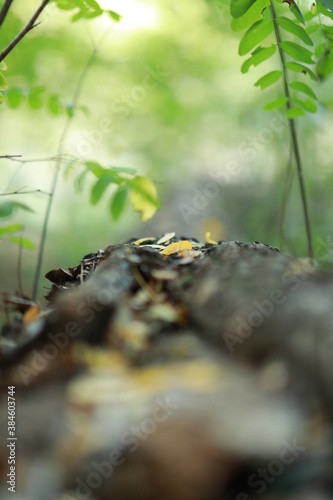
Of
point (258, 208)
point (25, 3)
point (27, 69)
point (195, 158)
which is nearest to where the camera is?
point (25, 3)

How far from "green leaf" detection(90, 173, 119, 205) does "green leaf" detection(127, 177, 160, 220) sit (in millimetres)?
54

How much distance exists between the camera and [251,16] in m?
1.64

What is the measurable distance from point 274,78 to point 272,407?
4.86 feet

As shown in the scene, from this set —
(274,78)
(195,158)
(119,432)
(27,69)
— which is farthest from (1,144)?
(119,432)

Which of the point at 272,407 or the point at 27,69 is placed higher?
the point at 27,69

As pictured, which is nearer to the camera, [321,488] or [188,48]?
[321,488]

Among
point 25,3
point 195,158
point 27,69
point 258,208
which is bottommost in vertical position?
point 258,208

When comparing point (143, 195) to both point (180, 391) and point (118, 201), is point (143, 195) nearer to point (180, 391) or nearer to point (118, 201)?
point (118, 201)

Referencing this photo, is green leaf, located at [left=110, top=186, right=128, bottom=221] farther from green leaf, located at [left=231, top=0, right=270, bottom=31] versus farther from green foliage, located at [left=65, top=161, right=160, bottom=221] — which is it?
green leaf, located at [left=231, top=0, right=270, bottom=31]

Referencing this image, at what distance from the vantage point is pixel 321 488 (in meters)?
0.62

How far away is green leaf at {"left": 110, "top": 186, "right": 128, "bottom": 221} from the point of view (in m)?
1.38

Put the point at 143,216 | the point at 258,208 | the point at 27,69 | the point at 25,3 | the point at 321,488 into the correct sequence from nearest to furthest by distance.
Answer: the point at 321,488 < the point at 143,216 < the point at 25,3 < the point at 27,69 < the point at 258,208

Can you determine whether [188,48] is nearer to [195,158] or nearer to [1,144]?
[195,158]

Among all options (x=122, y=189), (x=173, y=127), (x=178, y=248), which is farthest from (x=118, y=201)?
(x=173, y=127)
